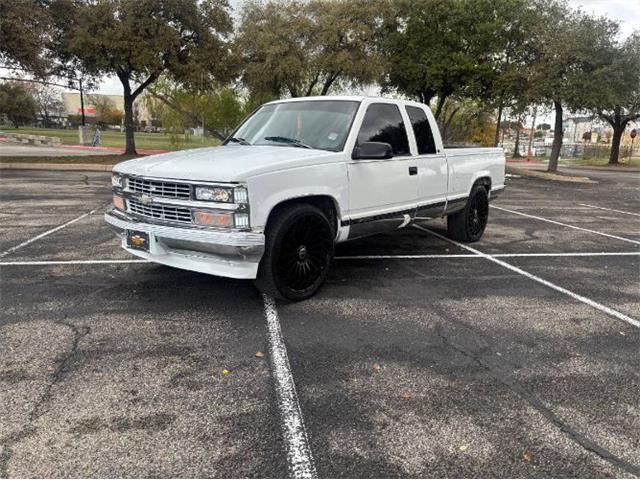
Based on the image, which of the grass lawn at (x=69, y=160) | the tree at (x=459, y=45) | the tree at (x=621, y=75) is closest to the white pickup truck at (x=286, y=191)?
the grass lawn at (x=69, y=160)

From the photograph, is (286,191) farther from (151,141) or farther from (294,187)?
(151,141)

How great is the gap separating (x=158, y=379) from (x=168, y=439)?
2.37 ft

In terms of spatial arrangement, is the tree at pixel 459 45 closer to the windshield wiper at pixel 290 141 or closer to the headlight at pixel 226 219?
the windshield wiper at pixel 290 141

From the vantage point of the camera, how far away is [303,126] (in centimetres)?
553

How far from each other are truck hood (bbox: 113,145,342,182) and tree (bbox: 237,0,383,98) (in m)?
21.6

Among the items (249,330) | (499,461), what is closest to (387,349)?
(249,330)

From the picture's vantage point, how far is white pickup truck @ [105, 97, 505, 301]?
427cm

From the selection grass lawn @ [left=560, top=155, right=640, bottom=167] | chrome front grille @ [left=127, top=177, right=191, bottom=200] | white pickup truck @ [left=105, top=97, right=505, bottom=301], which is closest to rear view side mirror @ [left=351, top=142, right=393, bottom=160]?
white pickup truck @ [left=105, top=97, right=505, bottom=301]

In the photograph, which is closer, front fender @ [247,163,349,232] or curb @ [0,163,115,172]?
front fender @ [247,163,349,232]

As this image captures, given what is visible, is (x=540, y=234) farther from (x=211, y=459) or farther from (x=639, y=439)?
(x=211, y=459)

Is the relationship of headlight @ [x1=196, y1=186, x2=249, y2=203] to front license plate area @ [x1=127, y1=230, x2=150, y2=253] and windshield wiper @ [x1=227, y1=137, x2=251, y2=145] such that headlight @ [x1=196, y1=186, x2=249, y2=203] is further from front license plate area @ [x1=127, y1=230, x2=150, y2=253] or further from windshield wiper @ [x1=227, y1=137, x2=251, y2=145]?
windshield wiper @ [x1=227, y1=137, x2=251, y2=145]

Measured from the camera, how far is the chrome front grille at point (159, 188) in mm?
4359

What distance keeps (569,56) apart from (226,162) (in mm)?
22040

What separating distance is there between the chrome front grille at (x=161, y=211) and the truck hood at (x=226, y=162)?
0.28 metres
